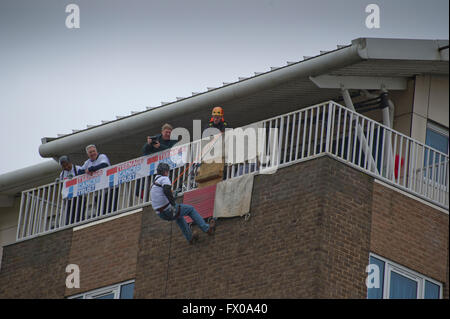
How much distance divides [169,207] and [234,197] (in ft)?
4.10

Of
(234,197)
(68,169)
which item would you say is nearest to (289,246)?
(234,197)

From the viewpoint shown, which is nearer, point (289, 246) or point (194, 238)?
point (289, 246)

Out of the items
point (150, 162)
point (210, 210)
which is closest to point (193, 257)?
point (210, 210)

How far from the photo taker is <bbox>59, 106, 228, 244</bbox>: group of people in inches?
1038

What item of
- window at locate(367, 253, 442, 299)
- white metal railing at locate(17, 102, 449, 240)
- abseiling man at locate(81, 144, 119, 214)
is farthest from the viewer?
abseiling man at locate(81, 144, 119, 214)

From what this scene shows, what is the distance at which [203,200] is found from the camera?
27.0 m

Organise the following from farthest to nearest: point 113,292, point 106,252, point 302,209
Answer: point 106,252
point 113,292
point 302,209

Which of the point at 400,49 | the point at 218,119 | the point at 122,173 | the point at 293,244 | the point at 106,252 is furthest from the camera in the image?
the point at 122,173

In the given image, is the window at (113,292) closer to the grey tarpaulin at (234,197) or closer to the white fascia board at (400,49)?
the grey tarpaulin at (234,197)

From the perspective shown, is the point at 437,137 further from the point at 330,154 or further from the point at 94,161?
the point at 94,161

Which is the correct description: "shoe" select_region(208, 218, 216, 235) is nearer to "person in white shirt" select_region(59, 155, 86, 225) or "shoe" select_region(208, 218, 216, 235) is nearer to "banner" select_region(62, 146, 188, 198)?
"banner" select_region(62, 146, 188, 198)

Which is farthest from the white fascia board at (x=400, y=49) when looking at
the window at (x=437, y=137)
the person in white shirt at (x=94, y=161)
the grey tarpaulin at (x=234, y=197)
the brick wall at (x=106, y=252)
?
the person in white shirt at (x=94, y=161)

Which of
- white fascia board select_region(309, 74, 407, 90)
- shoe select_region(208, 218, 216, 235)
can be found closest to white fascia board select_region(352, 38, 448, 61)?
white fascia board select_region(309, 74, 407, 90)

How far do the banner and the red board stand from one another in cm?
93
